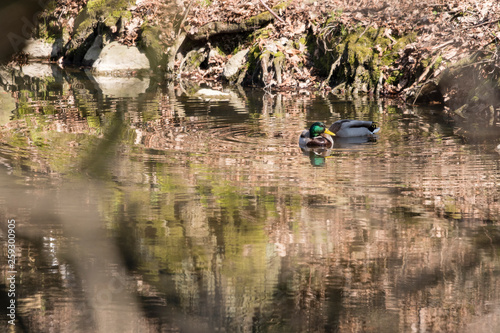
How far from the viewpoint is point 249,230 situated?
5.92 m

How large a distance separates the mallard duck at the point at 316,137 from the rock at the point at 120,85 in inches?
309

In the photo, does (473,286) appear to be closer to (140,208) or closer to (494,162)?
(140,208)

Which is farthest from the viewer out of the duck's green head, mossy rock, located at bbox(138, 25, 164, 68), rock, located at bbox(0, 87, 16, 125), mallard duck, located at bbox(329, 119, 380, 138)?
rock, located at bbox(0, 87, 16, 125)

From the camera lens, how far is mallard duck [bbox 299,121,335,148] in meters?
10.0

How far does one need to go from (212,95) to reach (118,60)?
933 cm

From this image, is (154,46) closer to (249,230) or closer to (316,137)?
(249,230)

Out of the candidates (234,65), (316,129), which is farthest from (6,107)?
(316,129)

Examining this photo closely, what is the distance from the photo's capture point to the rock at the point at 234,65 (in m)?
20.1

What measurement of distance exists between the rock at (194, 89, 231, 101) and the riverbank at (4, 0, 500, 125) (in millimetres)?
1643

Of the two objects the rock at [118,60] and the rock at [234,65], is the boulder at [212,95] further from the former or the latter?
the rock at [118,60]

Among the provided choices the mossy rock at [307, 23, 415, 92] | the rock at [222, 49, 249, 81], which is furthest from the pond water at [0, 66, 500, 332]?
the rock at [222, 49, 249, 81]

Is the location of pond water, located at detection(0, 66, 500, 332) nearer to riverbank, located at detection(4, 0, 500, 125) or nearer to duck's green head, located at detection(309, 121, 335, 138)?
duck's green head, located at detection(309, 121, 335, 138)

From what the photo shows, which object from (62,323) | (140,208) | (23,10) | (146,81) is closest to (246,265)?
(62,323)

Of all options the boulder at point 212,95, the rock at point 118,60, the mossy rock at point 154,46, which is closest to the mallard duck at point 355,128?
the boulder at point 212,95
